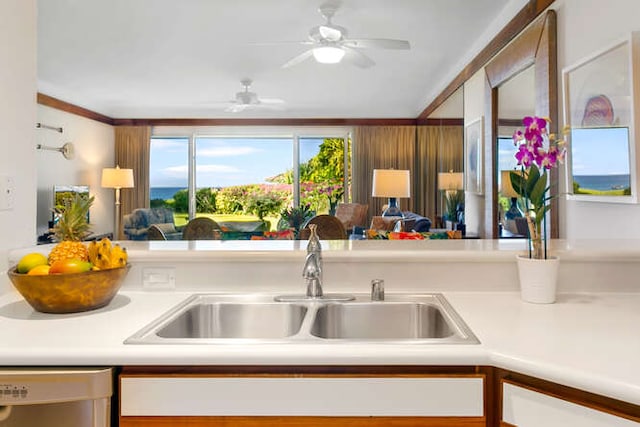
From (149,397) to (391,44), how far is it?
318cm

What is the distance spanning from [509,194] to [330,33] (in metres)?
1.87

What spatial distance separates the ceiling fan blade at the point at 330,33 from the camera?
3.31 metres

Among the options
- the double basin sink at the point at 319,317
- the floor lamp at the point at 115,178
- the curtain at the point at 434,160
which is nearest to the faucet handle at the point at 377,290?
the double basin sink at the point at 319,317

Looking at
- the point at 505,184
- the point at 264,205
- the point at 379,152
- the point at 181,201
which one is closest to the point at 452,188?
the point at 505,184

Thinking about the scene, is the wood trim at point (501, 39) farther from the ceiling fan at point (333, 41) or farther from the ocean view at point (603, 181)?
the ocean view at point (603, 181)

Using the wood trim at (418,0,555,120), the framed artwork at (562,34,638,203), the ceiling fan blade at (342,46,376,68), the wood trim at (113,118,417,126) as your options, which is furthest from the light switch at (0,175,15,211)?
the wood trim at (113,118,417,126)

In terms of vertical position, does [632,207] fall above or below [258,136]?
below

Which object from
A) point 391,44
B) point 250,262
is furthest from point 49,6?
point 250,262

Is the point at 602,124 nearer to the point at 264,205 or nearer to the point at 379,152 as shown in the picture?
the point at 379,152

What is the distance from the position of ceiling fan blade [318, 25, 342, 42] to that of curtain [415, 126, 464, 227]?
2.17 metres

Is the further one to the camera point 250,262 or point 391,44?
point 391,44

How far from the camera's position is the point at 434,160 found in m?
6.96

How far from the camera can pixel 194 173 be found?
8211mm

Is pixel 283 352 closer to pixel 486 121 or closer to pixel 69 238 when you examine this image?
pixel 69 238
